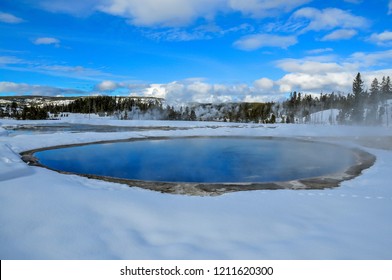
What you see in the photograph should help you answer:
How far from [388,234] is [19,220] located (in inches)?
293

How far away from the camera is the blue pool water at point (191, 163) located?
504 inches

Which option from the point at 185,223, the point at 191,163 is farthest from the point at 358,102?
the point at 185,223

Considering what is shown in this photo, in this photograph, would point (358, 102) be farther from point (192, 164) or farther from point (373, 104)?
point (192, 164)

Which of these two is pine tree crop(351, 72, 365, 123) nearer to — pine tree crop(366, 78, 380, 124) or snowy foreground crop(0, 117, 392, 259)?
pine tree crop(366, 78, 380, 124)

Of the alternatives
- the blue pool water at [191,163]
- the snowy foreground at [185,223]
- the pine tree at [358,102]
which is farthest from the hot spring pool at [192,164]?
the pine tree at [358,102]

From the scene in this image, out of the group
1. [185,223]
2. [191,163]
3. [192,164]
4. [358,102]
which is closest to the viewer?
[185,223]

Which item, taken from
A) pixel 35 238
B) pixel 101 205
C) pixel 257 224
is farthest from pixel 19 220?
pixel 257 224

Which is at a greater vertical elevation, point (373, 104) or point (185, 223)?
point (373, 104)

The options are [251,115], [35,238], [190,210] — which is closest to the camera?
[35,238]

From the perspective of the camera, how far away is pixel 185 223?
6.31 m

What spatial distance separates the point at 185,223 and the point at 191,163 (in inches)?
387

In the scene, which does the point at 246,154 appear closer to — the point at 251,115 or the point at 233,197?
the point at 233,197

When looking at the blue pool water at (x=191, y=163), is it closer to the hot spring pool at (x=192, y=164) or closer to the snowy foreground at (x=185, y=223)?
the hot spring pool at (x=192, y=164)

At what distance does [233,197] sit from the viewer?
8.57m
